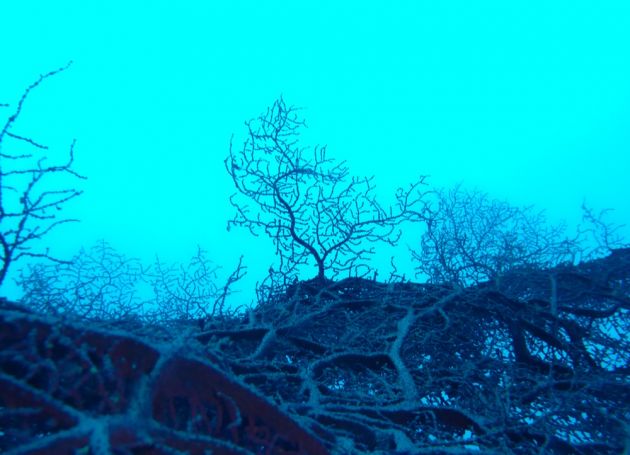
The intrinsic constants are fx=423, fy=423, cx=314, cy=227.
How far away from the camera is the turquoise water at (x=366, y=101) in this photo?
81.3m

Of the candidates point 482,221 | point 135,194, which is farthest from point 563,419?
point 135,194

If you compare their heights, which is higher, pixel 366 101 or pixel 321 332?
pixel 366 101

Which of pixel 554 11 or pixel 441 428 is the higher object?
pixel 554 11

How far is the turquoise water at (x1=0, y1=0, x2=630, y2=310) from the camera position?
81.3 m

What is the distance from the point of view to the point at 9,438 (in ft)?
4.26

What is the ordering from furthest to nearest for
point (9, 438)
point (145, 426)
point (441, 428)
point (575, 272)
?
point (575, 272) < point (441, 428) < point (145, 426) < point (9, 438)

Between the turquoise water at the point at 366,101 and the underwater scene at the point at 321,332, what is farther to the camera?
the turquoise water at the point at 366,101

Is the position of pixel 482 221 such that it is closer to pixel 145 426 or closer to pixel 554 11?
pixel 145 426

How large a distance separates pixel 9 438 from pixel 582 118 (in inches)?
4392

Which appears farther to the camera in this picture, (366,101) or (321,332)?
(366,101)

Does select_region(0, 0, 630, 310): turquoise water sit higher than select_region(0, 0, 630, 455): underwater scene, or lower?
higher

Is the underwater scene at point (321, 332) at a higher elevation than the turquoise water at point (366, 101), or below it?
below

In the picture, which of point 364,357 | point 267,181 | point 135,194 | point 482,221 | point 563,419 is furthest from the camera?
point 135,194

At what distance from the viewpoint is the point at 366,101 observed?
86875 mm
